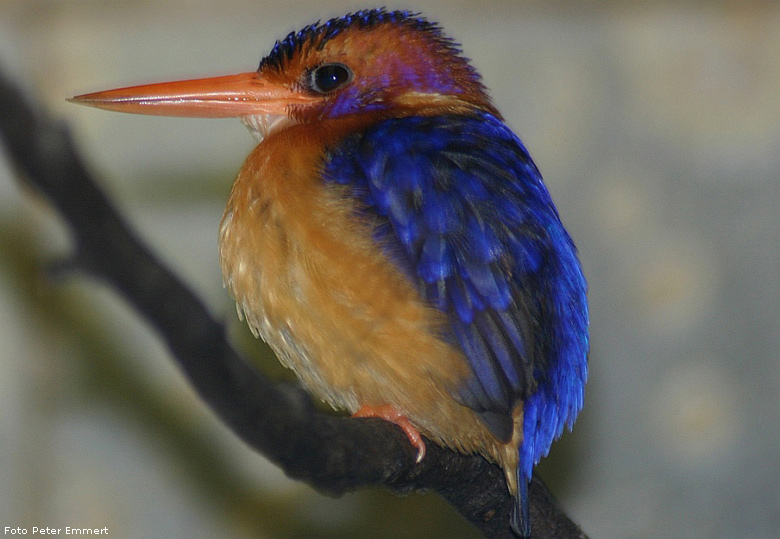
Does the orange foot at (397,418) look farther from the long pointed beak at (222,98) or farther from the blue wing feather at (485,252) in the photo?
the long pointed beak at (222,98)

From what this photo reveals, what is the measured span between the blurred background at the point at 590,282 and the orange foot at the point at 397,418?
112 cm

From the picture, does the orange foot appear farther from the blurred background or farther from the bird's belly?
the blurred background

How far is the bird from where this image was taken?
148 cm

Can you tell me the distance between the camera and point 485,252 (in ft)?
4.90

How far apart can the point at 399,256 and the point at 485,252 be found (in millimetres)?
138

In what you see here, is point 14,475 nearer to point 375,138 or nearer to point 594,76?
point 375,138

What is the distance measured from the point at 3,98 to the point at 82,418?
218cm

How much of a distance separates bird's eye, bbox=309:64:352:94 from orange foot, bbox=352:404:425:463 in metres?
0.61

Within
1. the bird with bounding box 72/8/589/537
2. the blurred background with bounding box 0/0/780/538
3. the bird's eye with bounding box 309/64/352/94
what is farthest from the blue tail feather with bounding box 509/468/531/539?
the blurred background with bounding box 0/0/780/538

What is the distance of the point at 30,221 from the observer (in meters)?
2.63

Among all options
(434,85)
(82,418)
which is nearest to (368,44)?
(434,85)

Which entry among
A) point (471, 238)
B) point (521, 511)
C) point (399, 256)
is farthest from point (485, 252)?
point (521, 511)

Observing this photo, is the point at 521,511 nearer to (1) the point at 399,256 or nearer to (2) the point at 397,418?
(2) the point at 397,418

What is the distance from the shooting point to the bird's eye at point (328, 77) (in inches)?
69.4
